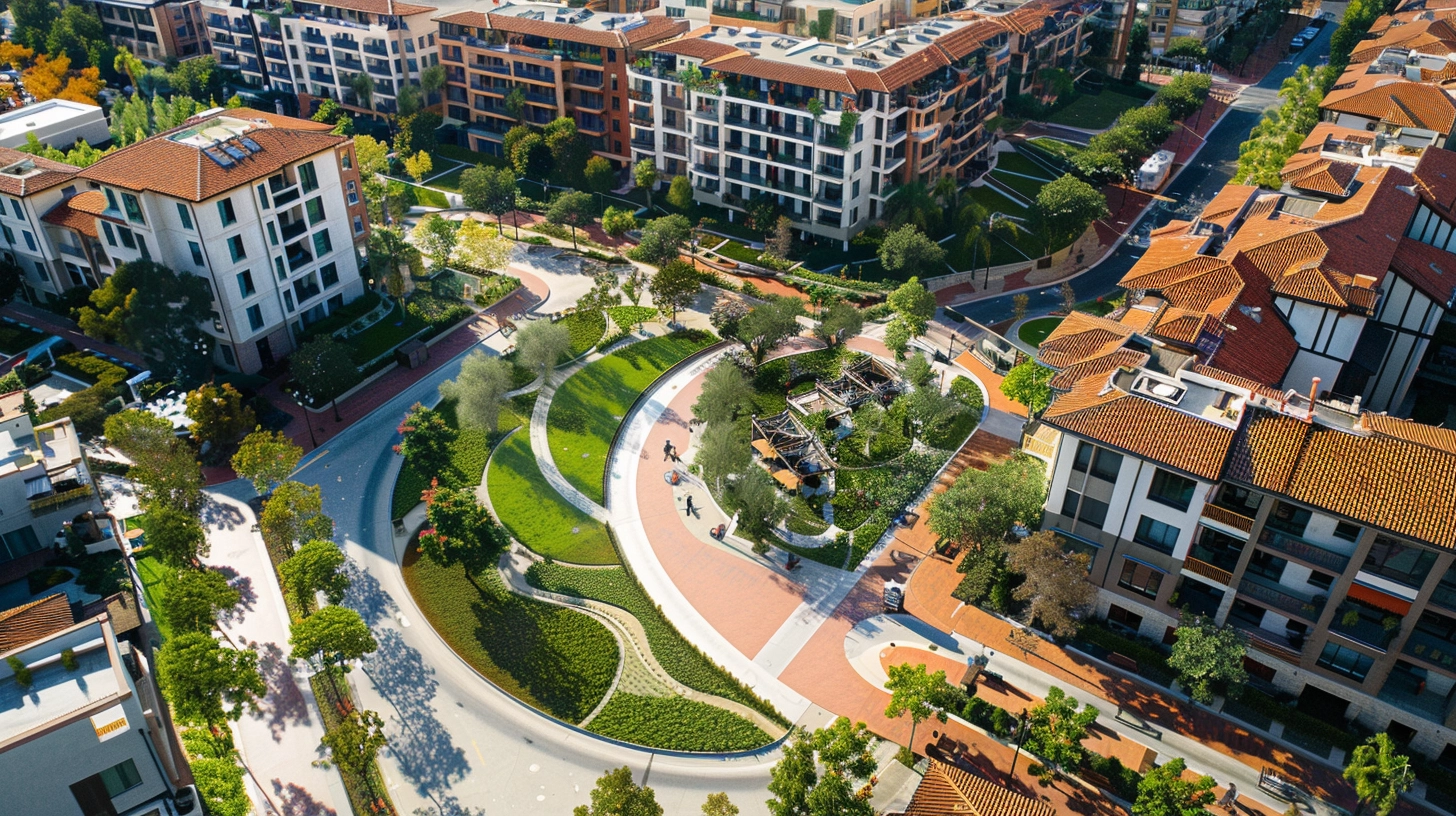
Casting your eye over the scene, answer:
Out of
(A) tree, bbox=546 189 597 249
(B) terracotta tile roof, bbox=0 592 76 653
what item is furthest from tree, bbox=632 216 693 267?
(B) terracotta tile roof, bbox=0 592 76 653

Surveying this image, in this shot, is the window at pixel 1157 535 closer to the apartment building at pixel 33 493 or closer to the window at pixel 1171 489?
the window at pixel 1171 489

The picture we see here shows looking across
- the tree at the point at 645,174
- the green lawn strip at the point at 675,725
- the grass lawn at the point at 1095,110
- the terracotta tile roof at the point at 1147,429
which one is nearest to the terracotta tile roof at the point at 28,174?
the tree at the point at 645,174

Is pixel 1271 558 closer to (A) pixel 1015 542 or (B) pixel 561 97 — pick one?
(A) pixel 1015 542

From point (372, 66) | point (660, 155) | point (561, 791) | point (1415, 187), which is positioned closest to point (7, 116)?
point (372, 66)

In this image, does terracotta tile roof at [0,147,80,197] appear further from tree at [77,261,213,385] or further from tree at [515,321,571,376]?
tree at [515,321,571,376]

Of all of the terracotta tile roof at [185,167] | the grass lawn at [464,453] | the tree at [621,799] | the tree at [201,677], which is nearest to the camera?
the tree at [621,799]

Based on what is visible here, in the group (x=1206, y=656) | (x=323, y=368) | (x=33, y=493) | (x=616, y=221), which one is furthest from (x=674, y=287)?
(x=1206, y=656)
